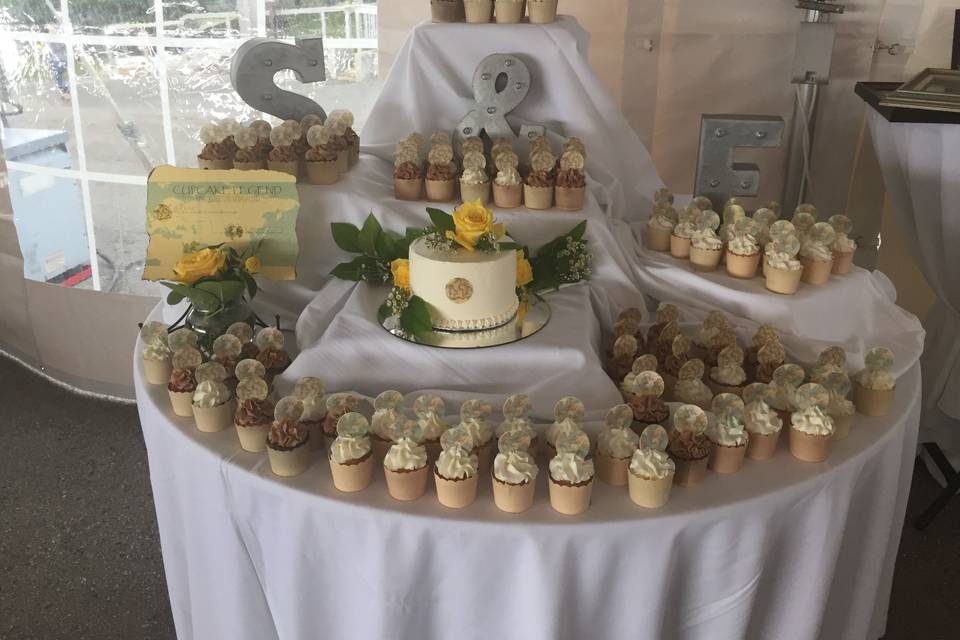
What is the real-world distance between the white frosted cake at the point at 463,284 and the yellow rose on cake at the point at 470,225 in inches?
0.7

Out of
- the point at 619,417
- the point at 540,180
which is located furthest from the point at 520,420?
the point at 540,180

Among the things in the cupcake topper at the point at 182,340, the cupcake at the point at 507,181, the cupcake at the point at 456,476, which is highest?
the cupcake at the point at 507,181

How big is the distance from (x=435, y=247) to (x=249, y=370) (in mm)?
352

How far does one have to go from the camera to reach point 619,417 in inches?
48.0

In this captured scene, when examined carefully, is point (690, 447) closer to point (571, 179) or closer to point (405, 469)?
point (405, 469)

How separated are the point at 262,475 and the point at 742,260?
0.95 metres

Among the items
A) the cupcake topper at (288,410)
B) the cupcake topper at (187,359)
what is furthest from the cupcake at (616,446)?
the cupcake topper at (187,359)

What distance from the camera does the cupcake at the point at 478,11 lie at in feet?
5.66

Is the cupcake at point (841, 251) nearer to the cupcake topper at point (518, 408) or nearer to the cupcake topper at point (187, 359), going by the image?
the cupcake topper at point (518, 408)

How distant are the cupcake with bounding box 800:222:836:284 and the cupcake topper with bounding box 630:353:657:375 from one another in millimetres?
442

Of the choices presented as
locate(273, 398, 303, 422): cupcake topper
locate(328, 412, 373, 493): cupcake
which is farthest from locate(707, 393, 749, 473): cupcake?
locate(273, 398, 303, 422): cupcake topper

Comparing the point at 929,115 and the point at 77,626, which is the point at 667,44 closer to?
the point at 929,115

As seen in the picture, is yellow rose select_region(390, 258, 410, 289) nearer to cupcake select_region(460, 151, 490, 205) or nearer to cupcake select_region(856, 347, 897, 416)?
cupcake select_region(460, 151, 490, 205)

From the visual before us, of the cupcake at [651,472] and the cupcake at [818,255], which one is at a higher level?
the cupcake at [818,255]
